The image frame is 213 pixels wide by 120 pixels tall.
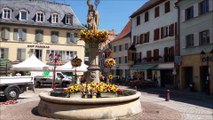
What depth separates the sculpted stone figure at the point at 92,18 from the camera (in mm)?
12795

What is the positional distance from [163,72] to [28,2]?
85.9 feet

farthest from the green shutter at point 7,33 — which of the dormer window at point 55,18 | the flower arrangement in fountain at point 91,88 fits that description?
the flower arrangement in fountain at point 91,88

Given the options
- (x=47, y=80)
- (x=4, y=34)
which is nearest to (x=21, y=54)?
(x=4, y=34)

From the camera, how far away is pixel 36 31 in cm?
4256

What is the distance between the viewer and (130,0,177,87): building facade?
3275cm

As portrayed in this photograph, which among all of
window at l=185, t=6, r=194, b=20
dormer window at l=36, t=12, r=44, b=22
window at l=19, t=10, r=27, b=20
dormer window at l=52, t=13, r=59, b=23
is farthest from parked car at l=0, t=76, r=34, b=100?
dormer window at l=52, t=13, r=59, b=23

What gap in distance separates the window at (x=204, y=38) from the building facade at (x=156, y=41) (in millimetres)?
4950

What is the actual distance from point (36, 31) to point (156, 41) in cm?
1930

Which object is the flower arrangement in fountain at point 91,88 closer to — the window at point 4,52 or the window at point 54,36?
the window at point 4,52

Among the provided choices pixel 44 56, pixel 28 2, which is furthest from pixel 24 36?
pixel 28 2

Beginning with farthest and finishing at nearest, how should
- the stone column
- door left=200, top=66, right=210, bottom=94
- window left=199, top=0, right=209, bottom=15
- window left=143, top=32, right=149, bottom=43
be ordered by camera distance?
1. window left=143, top=32, right=149, bottom=43
2. door left=200, top=66, right=210, bottom=94
3. window left=199, top=0, right=209, bottom=15
4. the stone column

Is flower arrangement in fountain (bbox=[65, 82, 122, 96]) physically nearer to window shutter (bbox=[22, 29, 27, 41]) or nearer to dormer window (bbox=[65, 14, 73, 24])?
window shutter (bbox=[22, 29, 27, 41])

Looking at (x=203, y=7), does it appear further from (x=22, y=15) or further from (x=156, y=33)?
(x=22, y=15)

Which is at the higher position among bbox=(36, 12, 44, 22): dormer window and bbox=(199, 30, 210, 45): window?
bbox=(36, 12, 44, 22): dormer window
